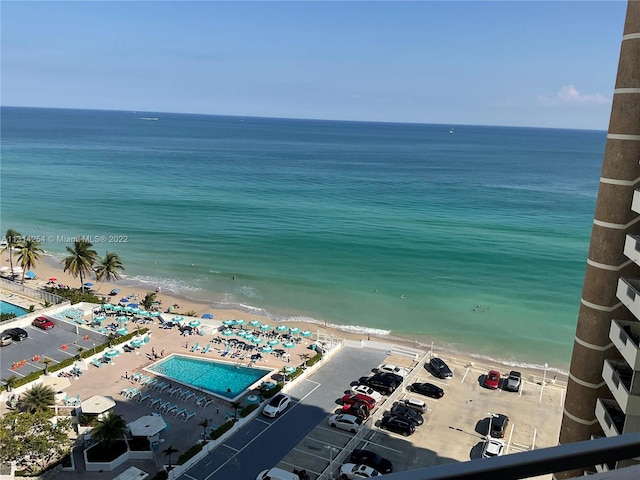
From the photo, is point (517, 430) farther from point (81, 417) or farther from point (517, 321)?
point (81, 417)

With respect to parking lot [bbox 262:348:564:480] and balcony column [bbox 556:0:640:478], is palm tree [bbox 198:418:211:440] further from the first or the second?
balcony column [bbox 556:0:640:478]

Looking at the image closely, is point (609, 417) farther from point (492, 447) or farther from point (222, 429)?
point (222, 429)

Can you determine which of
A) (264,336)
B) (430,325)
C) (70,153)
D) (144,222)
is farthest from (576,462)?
(70,153)

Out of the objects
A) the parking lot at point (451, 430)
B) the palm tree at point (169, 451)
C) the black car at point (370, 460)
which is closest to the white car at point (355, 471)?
the black car at point (370, 460)

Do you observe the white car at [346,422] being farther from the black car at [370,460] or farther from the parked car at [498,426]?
the parked car at [498,426]

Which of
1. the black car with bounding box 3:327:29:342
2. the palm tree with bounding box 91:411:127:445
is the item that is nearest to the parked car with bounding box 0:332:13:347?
the black car with bounding box 3:327:29:342
